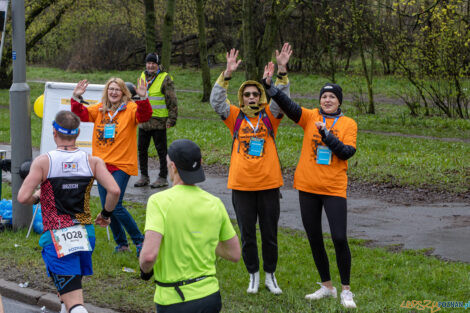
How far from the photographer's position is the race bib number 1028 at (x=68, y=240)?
4.60 metres

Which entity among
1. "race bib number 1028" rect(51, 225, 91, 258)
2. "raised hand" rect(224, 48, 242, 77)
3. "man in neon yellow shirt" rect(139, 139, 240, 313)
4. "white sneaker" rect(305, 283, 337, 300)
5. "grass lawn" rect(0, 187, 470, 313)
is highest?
"raised hand" rect(224, 48, 242, 77)

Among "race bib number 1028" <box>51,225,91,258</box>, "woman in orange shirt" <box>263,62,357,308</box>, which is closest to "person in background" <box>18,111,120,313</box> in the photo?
"race bib number 1028" <box>51,225,91,258</box>

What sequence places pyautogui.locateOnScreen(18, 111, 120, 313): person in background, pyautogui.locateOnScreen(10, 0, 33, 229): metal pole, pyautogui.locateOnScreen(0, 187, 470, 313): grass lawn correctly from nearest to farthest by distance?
1. pyautogui.locateOnScreen(18, 111, 120, 313): person in background
2. pyautogui.locateOnScreen(0, 187, 470, 313): grass lawn
3. pyautogui.locateOnScreen(10, 0, 33, 229): metal pole

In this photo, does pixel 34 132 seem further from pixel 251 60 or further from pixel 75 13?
pixel 75 13

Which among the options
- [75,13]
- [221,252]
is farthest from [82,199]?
[75,13]

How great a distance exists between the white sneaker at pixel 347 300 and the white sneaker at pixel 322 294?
0.26 meters

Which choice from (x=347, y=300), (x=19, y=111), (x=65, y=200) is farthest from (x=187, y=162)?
(x=19, y=111)

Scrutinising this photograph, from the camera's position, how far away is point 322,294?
5711 mm

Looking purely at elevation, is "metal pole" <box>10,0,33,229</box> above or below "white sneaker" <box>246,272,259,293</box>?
above

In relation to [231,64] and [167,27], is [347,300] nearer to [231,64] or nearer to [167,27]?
[231,64]

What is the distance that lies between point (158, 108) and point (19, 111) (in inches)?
122

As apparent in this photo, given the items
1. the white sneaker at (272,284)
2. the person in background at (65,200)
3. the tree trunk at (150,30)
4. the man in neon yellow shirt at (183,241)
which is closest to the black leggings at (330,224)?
the white sneaker at (272,284)

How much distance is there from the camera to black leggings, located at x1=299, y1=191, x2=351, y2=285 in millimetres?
5500

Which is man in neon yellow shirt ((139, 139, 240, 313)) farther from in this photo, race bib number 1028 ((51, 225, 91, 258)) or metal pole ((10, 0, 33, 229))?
metal pole ((10, 0, 33, 229))
